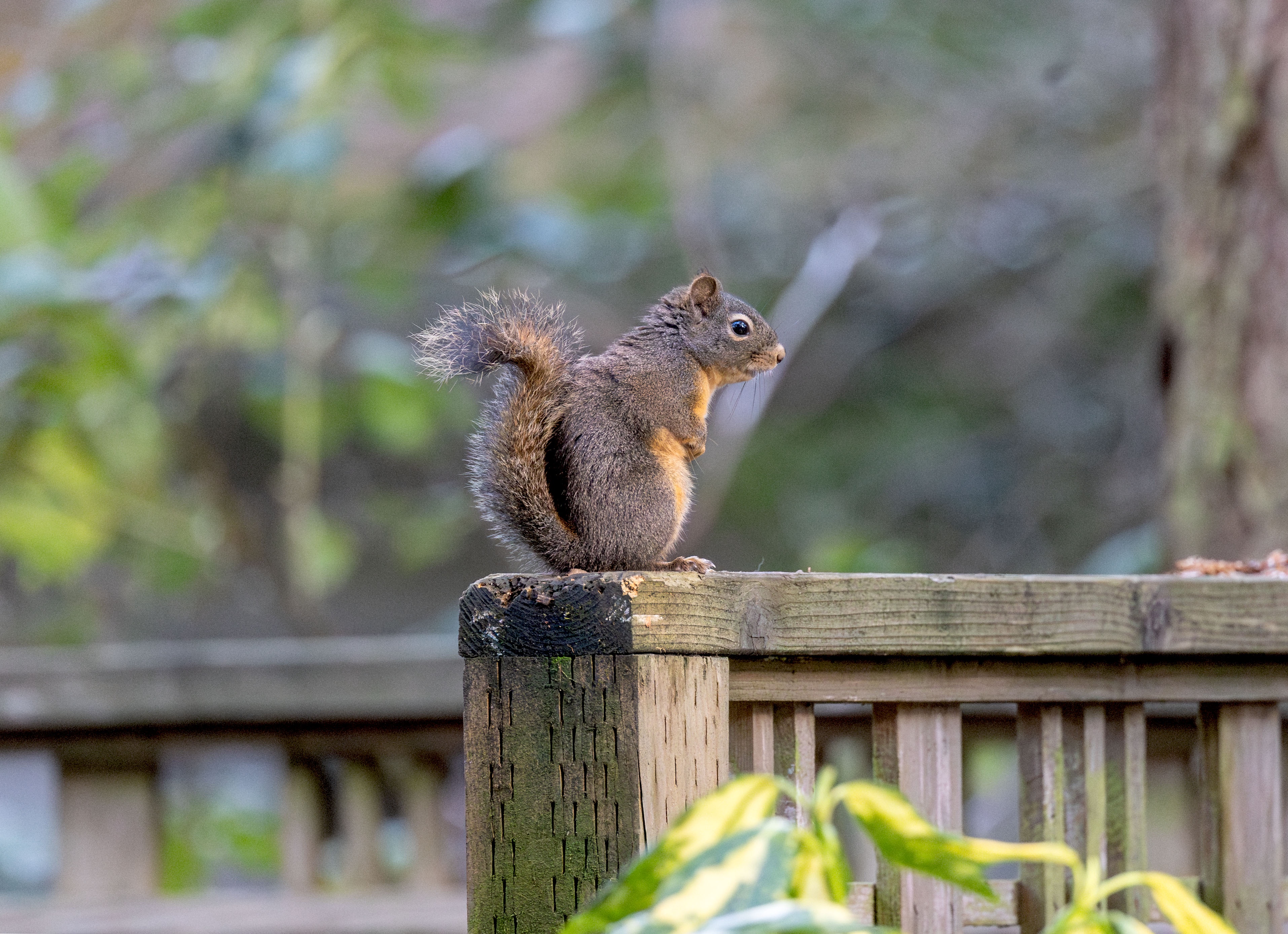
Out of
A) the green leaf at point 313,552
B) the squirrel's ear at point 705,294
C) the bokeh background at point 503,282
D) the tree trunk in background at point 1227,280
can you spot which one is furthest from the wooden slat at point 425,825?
the tree trunk in background at point 1227,280

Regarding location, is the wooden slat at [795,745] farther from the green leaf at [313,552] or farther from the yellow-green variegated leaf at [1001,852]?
the green leaf at [313,552]

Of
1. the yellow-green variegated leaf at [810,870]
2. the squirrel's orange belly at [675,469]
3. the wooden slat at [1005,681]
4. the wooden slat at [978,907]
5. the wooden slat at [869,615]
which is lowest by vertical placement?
the wooden slat at [978,907]

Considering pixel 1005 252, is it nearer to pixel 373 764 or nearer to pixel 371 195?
pixel 371 195

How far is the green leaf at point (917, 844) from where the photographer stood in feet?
1.59

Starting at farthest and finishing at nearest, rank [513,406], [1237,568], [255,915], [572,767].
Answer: [255,915], [1237,568], [513,406], [572,767]

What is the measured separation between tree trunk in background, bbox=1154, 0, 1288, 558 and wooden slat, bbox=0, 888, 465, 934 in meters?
1.39

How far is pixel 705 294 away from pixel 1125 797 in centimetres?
59

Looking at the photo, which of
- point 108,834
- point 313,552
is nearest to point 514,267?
point 313,552

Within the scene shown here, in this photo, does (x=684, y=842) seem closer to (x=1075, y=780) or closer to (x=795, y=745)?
(x=795, y=745)

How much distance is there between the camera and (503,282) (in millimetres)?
3178

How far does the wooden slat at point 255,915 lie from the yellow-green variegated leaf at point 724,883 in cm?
129

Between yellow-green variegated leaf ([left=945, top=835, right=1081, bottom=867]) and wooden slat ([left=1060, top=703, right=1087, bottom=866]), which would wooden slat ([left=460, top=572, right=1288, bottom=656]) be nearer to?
wooden slat ([left=1060, top=703, right=1087, bottom=866])

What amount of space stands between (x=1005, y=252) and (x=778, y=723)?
2949 millimetres

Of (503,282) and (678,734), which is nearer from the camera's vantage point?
(678,734)
